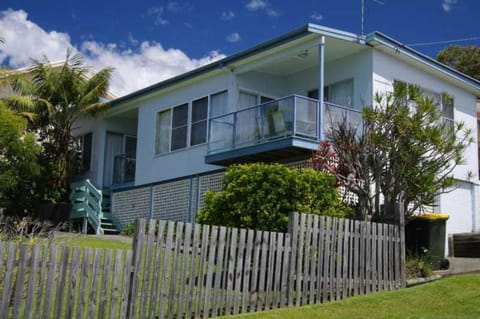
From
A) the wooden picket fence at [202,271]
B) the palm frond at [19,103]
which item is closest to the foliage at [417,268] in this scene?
the wooden picket fence at [202,271]

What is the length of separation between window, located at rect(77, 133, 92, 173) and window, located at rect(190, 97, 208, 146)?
711 centimetres

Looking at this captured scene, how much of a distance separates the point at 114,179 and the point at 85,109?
2994 mm

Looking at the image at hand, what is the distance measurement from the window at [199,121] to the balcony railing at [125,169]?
4186 millimetres

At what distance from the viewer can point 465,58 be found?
41531mm

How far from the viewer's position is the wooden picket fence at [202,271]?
7.34 metres

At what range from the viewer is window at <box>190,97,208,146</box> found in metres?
21.4

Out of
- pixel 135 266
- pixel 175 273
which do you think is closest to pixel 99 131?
pixel 175 273

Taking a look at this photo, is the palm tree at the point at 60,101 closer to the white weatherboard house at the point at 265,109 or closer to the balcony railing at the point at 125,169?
the white weatherboard house at the point at 265,109

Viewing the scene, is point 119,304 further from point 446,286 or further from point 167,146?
point 167,146

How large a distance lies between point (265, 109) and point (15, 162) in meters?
9.10

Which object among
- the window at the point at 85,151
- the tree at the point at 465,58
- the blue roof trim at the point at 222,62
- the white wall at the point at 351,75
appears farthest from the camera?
the tree at the point at 465,58

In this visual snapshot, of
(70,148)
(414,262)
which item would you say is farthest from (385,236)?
(70,148)

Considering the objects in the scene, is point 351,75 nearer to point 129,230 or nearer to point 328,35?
point 328,35

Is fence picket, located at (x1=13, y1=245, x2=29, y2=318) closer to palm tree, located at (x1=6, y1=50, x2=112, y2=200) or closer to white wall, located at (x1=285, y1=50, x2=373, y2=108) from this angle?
white wall, located at (x1=285, y1=50, x2=373, y2=108)
